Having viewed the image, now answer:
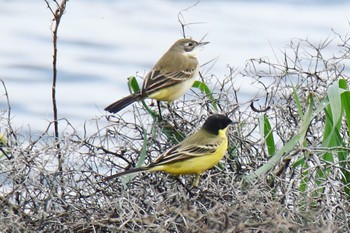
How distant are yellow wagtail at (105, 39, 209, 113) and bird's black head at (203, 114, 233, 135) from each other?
76 centimetres

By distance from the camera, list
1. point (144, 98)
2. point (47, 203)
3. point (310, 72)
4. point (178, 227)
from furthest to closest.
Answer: point (144, 98), point (310, 72), point (47, 203), point (178, 227)

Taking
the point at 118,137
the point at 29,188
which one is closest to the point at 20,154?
the point at 29,188

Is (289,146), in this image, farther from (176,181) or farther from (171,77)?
(171,77)

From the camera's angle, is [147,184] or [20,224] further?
[147,184]

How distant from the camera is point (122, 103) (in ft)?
25.6

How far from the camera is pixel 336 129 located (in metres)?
6.97

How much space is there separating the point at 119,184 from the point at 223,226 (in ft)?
4.28

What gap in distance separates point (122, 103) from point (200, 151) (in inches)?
37.0

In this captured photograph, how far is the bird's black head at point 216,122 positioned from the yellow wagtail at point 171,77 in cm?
76

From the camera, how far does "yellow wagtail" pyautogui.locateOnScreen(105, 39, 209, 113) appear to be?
7.96 m

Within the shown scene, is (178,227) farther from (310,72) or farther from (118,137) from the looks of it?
(310,72)

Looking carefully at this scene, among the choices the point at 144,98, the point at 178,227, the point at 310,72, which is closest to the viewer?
the point at 178,227

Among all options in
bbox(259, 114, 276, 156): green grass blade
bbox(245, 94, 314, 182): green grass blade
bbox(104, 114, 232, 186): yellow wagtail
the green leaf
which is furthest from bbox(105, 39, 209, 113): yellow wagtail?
bbox(245, 94, 314, 182): green grass blade

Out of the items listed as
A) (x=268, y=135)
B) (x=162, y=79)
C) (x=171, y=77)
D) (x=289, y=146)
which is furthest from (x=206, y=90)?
(x=171, y=77)
